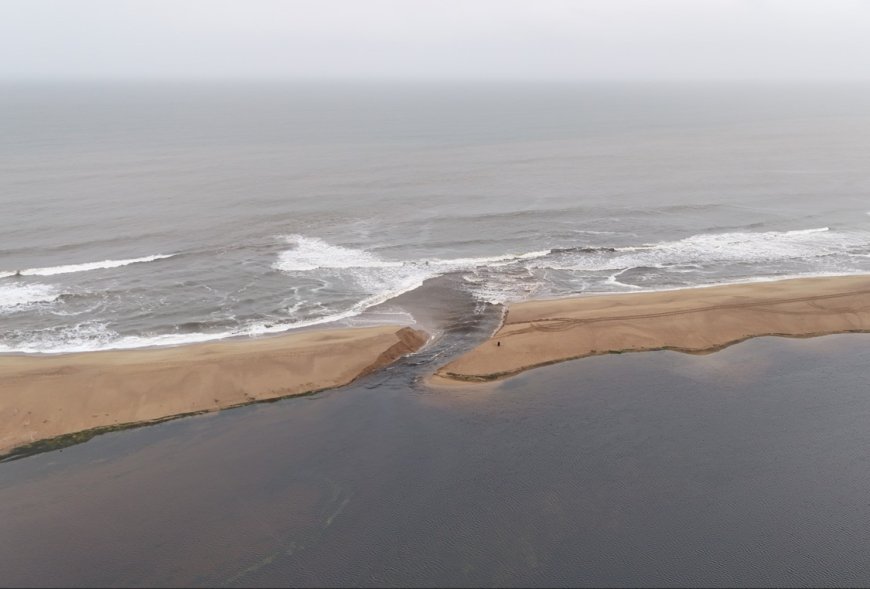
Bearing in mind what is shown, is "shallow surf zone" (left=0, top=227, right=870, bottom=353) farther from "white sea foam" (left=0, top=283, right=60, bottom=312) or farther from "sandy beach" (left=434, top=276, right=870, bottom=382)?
"sandy beach" (left=434, top=276, right=870, bottom=382)

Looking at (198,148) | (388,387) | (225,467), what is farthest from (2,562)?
(198,148)

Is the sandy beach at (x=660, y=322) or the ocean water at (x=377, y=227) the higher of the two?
the ocean water at (x=377, y=227)

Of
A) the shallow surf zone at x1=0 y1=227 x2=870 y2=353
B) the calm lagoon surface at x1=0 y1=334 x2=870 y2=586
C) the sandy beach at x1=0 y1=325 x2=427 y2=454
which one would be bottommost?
the calm lagoon surface at x1=0 y1=334 x2=870 y2=586

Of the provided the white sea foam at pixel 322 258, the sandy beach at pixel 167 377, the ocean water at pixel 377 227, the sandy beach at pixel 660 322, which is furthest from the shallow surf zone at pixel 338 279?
the sandy beach at pixel 660 322

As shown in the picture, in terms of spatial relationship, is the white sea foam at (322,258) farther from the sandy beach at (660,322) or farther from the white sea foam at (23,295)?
the white sea foam at (23,295)

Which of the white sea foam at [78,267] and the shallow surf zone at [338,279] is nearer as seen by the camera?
the shallow surf zone at [338,279]

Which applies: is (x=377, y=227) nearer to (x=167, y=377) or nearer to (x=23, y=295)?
(x=23, y=295)

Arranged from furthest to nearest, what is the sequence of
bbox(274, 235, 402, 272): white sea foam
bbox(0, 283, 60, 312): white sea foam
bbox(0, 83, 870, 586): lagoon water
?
bbox(274, 235, 402, 272): white sea foam → bbox(0, 283, 60, 312): white sea foam → bbox(0, 83, 870, 586): lagoon water

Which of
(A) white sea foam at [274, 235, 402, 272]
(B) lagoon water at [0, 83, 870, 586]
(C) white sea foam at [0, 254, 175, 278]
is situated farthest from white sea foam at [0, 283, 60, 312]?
(A) white sea foam at [274, 235, 402, 272]
